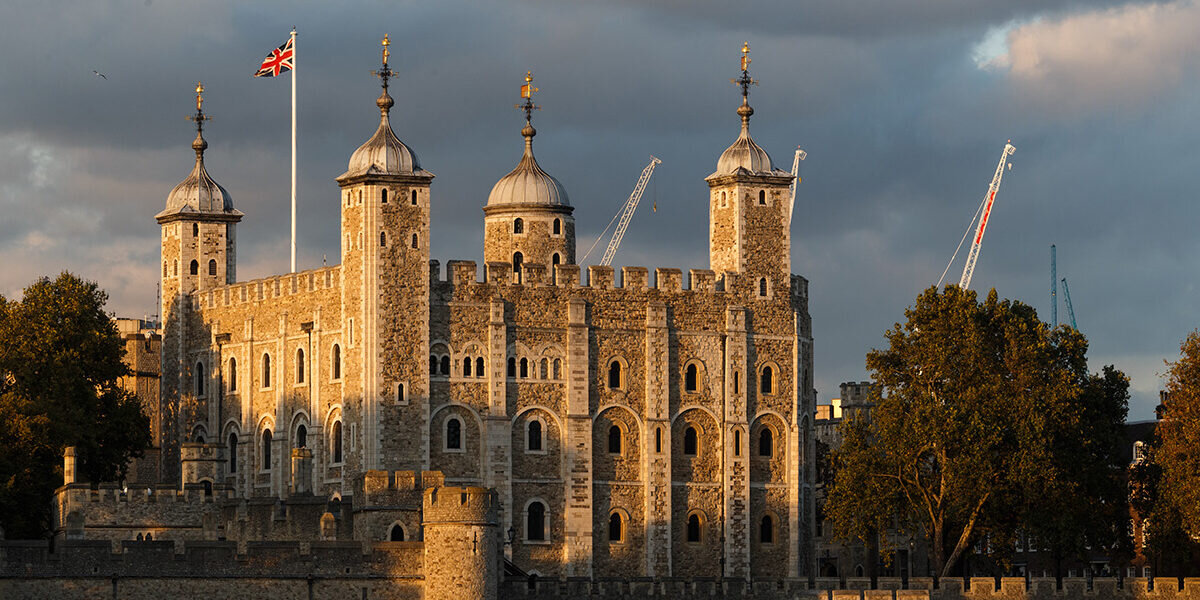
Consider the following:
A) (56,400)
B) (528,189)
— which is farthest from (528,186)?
(56,400)

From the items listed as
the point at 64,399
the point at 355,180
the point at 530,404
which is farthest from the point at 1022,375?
the point at 64,399

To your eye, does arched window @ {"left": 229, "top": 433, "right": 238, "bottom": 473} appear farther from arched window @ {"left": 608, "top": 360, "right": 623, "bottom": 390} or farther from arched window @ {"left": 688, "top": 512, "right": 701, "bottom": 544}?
arched window @ {"left": 688, "top": 512, "right": 701, "bottom": 544}

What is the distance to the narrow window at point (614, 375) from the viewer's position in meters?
105

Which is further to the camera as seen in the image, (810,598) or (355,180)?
(355,180)

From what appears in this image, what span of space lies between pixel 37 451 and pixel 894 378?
30819mm

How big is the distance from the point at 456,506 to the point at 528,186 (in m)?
35.2

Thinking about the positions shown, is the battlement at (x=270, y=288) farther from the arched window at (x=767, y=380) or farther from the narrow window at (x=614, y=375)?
the arched window at (x=767, y=380)

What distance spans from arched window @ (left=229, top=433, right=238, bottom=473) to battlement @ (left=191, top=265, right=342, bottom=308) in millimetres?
5460


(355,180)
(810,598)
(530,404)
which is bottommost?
(810,598)

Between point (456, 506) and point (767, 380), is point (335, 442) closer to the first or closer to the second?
point (767, 380)

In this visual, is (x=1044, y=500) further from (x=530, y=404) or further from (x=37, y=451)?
(x=37, y=451)

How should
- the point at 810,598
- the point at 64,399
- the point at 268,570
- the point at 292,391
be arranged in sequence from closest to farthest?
the point at 268,570, the point at 810,598, the point at 64,399, the point at 292,391

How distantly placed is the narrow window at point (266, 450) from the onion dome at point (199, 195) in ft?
35.9

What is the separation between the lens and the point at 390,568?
8025 centimetres
